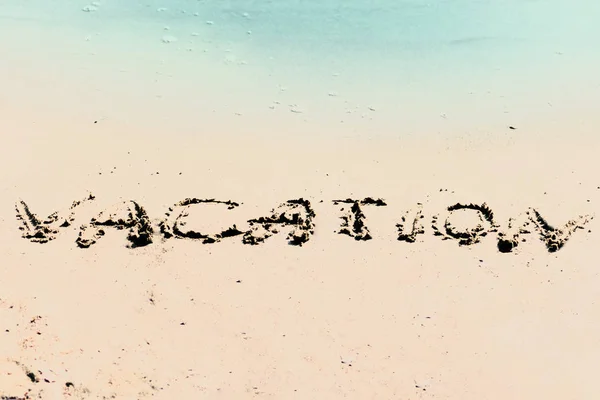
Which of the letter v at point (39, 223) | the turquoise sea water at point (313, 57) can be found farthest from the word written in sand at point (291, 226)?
the turquoise sea water at point (313, 57)

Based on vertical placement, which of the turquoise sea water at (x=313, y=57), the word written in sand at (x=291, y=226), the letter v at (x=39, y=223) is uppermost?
the turquoise sea water at (x=313, y=57)

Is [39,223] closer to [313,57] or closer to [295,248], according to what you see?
[295,248]

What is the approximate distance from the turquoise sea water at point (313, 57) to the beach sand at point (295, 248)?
0.08 metres

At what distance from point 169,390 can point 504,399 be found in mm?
1755

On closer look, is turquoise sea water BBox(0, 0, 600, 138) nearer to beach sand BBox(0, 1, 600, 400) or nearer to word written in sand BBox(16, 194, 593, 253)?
beach sand BBox(0, 1, 600, 400)

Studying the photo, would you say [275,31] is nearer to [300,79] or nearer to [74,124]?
[300,79]

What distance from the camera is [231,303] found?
13.1ft

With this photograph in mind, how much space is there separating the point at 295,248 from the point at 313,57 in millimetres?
3524

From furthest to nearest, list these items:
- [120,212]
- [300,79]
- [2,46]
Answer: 1. [2,46]
2. [300,79]
3. [120,212]

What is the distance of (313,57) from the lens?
7410 millimetres

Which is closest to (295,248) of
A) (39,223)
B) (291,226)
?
(291,226)

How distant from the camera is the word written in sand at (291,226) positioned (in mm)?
4555

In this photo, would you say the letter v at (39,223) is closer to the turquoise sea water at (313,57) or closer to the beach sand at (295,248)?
the beach sand at (295,248)

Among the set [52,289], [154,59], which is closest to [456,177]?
[52,289]
